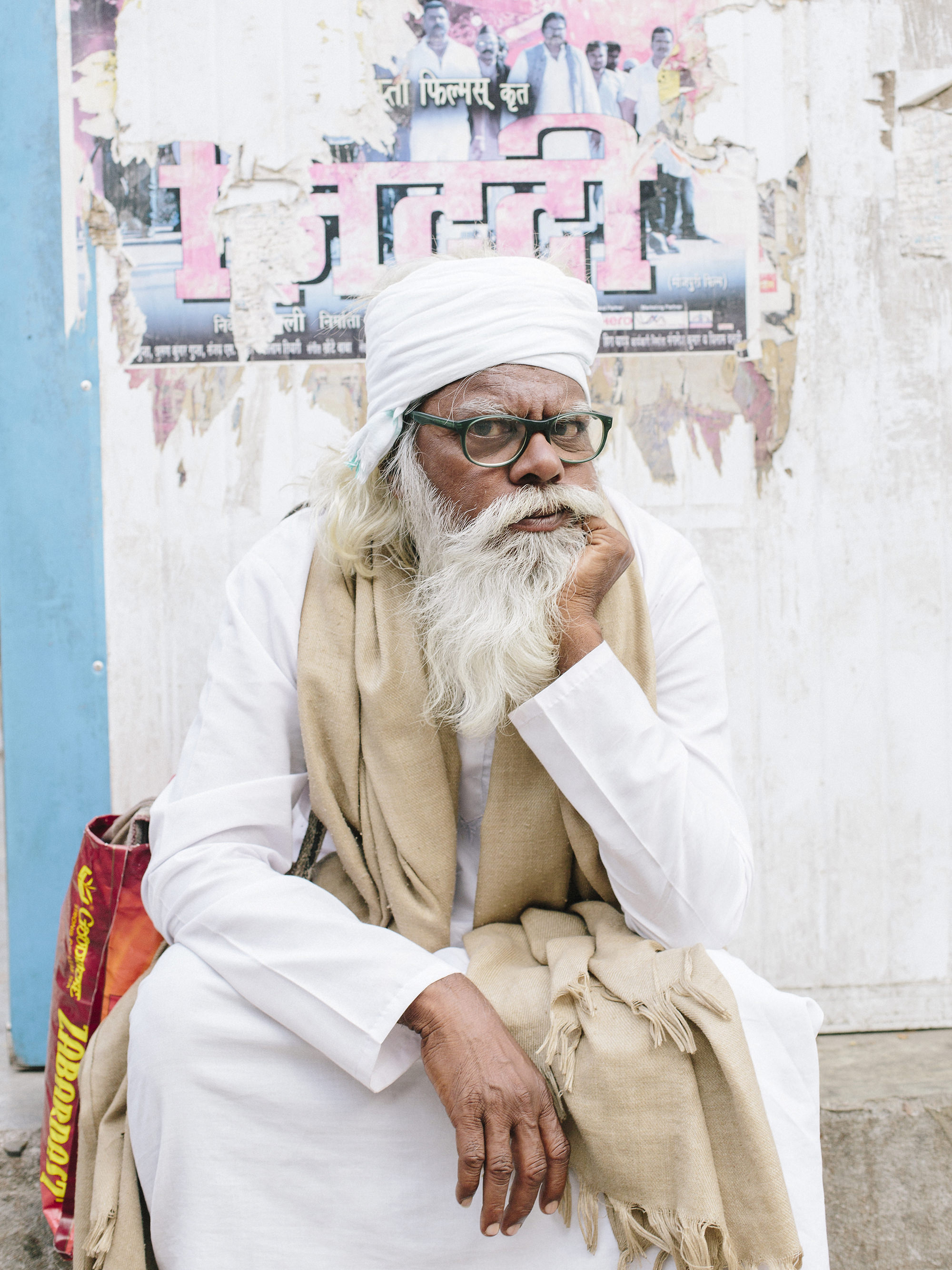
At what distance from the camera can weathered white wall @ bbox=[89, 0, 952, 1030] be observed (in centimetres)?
229

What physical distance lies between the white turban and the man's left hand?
339mm

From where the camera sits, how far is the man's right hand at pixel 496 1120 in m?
1.29

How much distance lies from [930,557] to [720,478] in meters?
0.58

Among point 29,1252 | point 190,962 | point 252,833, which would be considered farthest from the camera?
point 29,1252

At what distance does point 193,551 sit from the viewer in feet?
7.60

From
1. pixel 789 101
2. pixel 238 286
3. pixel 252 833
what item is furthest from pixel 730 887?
pixel 789 101

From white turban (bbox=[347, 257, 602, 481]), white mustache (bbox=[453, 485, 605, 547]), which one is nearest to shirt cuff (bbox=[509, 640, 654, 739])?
white mustache (bbox=[453, 485, 605, 547])

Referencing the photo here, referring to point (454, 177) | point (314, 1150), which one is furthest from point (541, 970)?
point (454, 177)

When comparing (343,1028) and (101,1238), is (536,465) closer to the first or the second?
(343,1028)

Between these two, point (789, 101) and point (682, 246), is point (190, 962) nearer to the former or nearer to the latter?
point (682, 246)

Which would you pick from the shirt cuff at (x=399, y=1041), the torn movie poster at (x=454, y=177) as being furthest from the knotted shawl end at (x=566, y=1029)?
the torn movie poster at (x=454, y=177)

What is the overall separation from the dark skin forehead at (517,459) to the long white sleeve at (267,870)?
1.08ft

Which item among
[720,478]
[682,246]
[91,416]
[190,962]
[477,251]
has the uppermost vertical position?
[682,246]

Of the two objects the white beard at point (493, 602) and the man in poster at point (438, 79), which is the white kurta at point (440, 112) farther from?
Answer: the white beard at point (493, 602)
